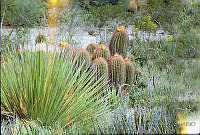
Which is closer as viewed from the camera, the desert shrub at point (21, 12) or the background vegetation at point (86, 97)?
the background vegetation at point (86, 97)

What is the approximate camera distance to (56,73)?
4.49 feet

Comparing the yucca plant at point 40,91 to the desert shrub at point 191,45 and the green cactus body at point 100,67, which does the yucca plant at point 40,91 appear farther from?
the desert shrub at point 191,45

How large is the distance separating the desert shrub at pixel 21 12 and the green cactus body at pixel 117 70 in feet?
10.4

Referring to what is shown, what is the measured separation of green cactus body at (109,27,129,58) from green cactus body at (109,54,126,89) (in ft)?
1.35

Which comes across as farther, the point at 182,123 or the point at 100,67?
the point at 100,67

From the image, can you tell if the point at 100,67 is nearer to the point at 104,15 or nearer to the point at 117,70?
the point at 117,70

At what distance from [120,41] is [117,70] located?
47 centimetres

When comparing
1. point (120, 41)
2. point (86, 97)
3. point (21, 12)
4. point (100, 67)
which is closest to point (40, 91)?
point (86, 97)

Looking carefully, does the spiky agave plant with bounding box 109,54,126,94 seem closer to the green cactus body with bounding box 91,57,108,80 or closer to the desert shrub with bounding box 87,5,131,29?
the green cactus body with bounding box 91,57,108,80

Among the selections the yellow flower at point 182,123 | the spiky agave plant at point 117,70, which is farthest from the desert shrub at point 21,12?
the yellow flower at point 182,123

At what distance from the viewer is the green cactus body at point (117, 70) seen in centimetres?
195

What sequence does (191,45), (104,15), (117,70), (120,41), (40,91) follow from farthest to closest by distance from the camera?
(104,15) → (120,41) → (117,70) → (40,91) → (191,45)

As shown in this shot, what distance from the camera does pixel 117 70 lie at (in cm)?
196

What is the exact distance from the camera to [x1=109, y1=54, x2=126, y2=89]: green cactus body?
6.38 feet
